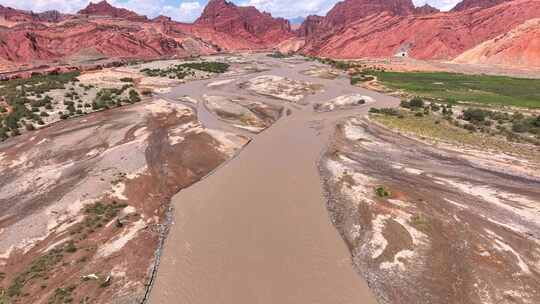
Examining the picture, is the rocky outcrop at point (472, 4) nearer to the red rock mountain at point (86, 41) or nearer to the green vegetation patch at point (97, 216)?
the red rock mountain at point (86, 41)

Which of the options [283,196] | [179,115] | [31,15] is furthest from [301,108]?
[31,15]

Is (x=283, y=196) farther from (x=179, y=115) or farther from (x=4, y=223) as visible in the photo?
(x=179, y=115)

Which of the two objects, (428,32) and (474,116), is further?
(428,32)

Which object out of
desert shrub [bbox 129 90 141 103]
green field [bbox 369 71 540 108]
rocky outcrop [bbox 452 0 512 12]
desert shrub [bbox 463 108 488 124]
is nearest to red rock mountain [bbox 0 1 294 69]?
desert shrub [bbox 129 90 141 103]

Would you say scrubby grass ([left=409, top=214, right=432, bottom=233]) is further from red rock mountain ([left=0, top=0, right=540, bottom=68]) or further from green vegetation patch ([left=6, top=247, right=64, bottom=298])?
red rock mountain ([left=0, top=0, right=540, bottom=68])

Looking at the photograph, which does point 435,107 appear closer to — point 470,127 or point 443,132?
point 470,127

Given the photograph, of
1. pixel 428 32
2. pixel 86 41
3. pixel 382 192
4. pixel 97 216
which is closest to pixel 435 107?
pixel 382 192
